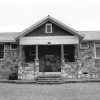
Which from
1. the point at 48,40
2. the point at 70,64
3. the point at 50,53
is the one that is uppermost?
the point at 48,40

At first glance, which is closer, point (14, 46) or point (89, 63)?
point (89, 63)

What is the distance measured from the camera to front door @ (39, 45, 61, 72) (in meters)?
23.0

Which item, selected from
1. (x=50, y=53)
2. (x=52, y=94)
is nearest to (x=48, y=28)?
(x=50, y=53)

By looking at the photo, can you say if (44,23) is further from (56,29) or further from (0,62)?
(0,62)

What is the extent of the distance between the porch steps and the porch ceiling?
3.49 metres

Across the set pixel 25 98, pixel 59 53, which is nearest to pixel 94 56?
pixel 59 53

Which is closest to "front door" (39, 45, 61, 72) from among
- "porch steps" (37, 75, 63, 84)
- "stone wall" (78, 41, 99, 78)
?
"stone wall" (78, 41, 99, 78)

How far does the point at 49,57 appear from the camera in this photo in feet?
76.7

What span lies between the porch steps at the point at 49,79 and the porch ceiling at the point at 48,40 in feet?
11.4

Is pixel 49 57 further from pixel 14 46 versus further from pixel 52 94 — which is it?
pixel 52 94

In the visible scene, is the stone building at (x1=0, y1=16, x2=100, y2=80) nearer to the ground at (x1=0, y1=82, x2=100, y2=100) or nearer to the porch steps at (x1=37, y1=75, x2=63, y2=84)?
the porch steps at (x1=37, y1=75, x2=63, y2=84)

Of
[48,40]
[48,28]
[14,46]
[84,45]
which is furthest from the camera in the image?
[14,46]

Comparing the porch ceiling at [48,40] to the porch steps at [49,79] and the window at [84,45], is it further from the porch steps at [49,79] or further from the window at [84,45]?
the porch steps at [49,79]

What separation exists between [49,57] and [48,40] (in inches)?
87.0
